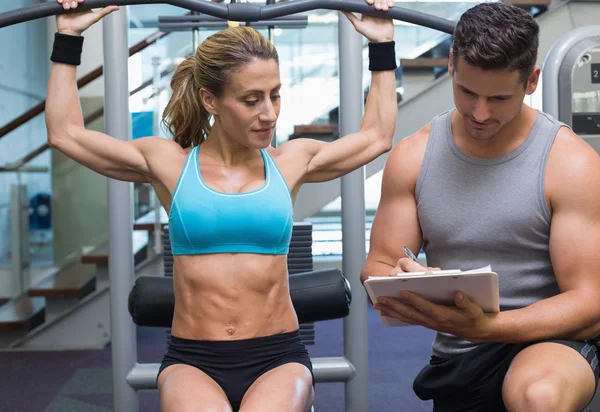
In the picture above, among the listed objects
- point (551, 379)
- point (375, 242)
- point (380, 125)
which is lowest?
point (551, 379)

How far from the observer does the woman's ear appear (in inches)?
69.8

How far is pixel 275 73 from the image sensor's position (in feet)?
5.63

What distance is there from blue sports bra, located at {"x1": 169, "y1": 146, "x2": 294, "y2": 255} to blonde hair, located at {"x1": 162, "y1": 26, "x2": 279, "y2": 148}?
21cm

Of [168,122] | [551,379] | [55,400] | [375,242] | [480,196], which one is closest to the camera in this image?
[551,379]

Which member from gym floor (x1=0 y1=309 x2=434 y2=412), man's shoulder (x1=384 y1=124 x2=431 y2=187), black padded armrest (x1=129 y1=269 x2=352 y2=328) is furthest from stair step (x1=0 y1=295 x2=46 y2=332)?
man's shoulder (x1=384 y1=124 x2=431 y2=187)

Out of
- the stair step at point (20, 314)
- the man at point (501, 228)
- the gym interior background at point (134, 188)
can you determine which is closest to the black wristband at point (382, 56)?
the man at point (501, 228)

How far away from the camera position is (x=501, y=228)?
1.64m

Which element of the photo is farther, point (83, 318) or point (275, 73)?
point (83, 318)

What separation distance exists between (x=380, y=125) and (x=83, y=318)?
3.42 meters

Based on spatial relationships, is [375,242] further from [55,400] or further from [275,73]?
[55,400]

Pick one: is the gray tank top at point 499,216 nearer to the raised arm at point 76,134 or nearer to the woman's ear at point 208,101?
the woman's ear at point 208,101

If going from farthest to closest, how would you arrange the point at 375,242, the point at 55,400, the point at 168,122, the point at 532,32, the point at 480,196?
the point at 55,400, the point at 168,122, the point at 375,242, the point at 480,196, the point at 532,32

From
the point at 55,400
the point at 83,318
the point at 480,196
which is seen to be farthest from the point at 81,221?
the point at 480,196

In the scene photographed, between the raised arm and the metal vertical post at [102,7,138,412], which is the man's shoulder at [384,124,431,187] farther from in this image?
the metal vertical post at [102,7,138,412]
